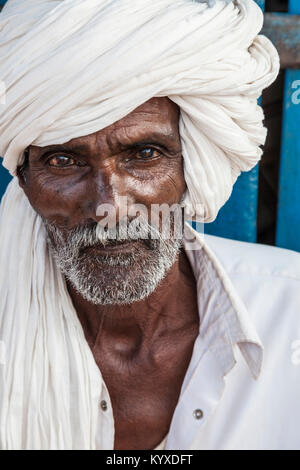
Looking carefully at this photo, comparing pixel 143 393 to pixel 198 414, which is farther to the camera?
pixel 143 393

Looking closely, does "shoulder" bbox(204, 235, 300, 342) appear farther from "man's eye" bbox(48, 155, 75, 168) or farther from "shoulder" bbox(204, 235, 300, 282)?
"man's eye" bbox(48, 155, 75, 168)

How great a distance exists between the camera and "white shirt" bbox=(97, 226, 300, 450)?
1.62 metres

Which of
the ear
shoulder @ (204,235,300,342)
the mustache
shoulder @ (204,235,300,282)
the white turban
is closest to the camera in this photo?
the white turban

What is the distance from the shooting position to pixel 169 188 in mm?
1601

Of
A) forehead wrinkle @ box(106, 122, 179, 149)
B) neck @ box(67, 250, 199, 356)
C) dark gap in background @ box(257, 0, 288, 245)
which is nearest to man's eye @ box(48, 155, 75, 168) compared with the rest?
forehead wrinkle @ box(106, 122, 179, 149)

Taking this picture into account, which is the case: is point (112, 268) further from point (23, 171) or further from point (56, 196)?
point (23, 171)

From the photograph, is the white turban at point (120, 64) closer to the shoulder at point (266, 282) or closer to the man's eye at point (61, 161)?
the man's eye at point (61, 161)

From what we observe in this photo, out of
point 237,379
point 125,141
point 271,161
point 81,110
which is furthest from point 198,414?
point 271,161

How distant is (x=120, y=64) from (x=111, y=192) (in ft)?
0.99

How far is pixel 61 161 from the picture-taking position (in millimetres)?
1545

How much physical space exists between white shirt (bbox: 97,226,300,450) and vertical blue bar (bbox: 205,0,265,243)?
37 cm

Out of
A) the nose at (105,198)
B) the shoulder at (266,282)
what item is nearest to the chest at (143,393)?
the shoulder at (266,282)

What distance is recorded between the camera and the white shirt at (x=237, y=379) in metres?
1.62

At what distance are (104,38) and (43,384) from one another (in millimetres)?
887
